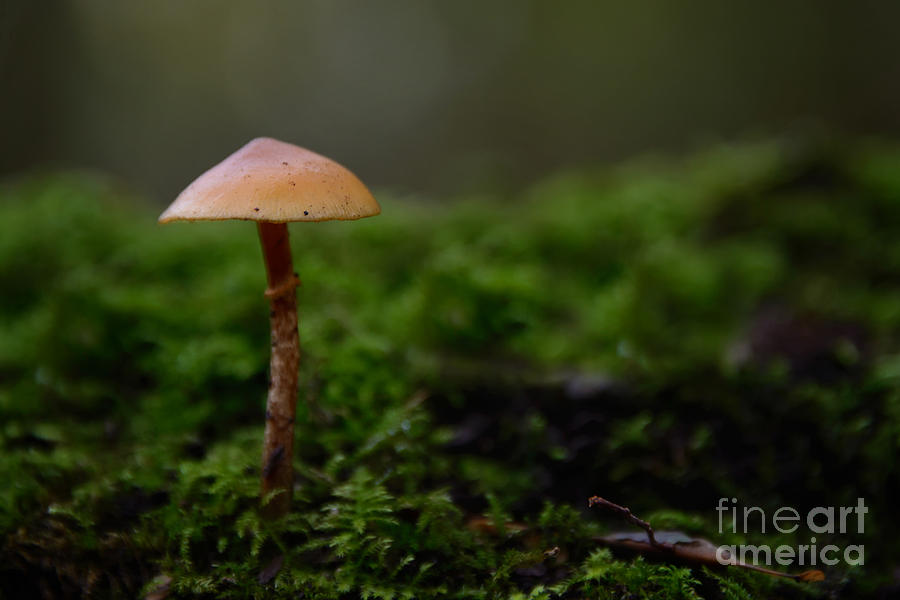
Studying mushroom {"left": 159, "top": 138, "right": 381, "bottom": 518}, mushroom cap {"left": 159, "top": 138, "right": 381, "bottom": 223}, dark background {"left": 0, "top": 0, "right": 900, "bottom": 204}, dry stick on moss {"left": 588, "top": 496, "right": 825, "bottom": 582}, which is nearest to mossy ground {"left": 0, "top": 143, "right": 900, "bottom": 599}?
dry stick on moss {"left": 588, "top": 496, "right": 825, "bottom": 582}

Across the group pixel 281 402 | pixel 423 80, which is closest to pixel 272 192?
pixel 281 402

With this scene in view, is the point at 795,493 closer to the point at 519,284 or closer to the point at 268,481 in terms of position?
the point at 519,284

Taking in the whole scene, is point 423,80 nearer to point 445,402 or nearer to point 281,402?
point 445,402

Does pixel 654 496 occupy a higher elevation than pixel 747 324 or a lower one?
lower

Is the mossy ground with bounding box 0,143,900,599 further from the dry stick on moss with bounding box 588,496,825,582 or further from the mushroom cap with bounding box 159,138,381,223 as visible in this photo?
the mushroom cap with bounding box 159,138,381,223

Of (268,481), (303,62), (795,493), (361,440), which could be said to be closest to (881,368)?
(795,493)
